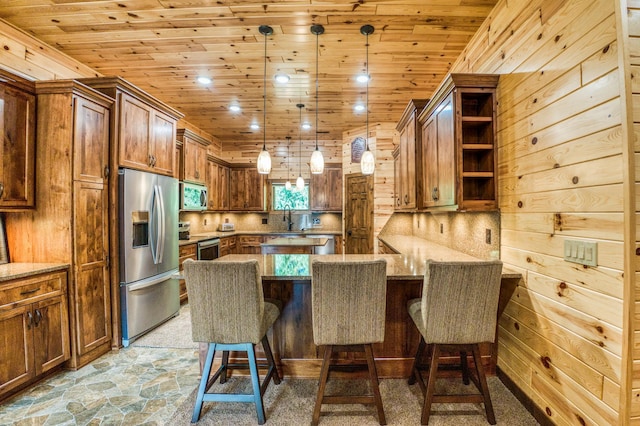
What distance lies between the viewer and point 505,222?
2.28 m

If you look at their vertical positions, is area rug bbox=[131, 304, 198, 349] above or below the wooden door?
below

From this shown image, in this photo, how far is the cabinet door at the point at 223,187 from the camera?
6326mm

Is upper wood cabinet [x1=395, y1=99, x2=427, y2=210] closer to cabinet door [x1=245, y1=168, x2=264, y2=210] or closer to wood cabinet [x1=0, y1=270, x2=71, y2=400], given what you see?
wood cabinet [x1=0, y1=270, x2=71, y2=400]

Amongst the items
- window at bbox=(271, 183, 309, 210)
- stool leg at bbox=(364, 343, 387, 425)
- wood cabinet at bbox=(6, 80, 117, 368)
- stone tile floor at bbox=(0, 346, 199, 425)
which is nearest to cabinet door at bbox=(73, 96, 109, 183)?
wood cabinet at bbox=(6, 80, 117, 368)

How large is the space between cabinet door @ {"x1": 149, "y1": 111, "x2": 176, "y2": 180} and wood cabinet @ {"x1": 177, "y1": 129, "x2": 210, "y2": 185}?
3.46 feet

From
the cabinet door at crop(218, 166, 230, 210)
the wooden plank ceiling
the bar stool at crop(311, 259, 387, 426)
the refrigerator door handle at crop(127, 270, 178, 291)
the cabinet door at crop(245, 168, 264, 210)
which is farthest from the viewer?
the cabinet door at crop(245, 168, 264, 210)

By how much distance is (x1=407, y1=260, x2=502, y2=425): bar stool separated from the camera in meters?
1.74

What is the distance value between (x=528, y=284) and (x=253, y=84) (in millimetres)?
3741

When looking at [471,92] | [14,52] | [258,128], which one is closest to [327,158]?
[258,128]

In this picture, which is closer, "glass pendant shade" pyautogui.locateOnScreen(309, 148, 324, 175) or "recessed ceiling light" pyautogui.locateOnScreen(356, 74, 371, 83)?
"glass pendant shade" pyautogui.locateOnScreen(309, 148, 324, 175)

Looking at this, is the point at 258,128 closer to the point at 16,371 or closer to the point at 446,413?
the point at 16,371

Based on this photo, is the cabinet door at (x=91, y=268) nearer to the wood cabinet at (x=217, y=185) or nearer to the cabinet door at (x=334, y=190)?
the wood cabinet at (x=217, y=185)

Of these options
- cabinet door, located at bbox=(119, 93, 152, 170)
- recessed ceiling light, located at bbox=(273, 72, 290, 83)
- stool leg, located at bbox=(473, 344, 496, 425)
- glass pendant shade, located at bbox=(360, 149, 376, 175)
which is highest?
recessed ceiling light, located at bbox=(273, 72, 290, 83)

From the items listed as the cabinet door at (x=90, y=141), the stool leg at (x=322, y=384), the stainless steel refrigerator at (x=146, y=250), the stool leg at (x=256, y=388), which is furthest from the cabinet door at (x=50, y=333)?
the stool leg at (x=322, y=384)
